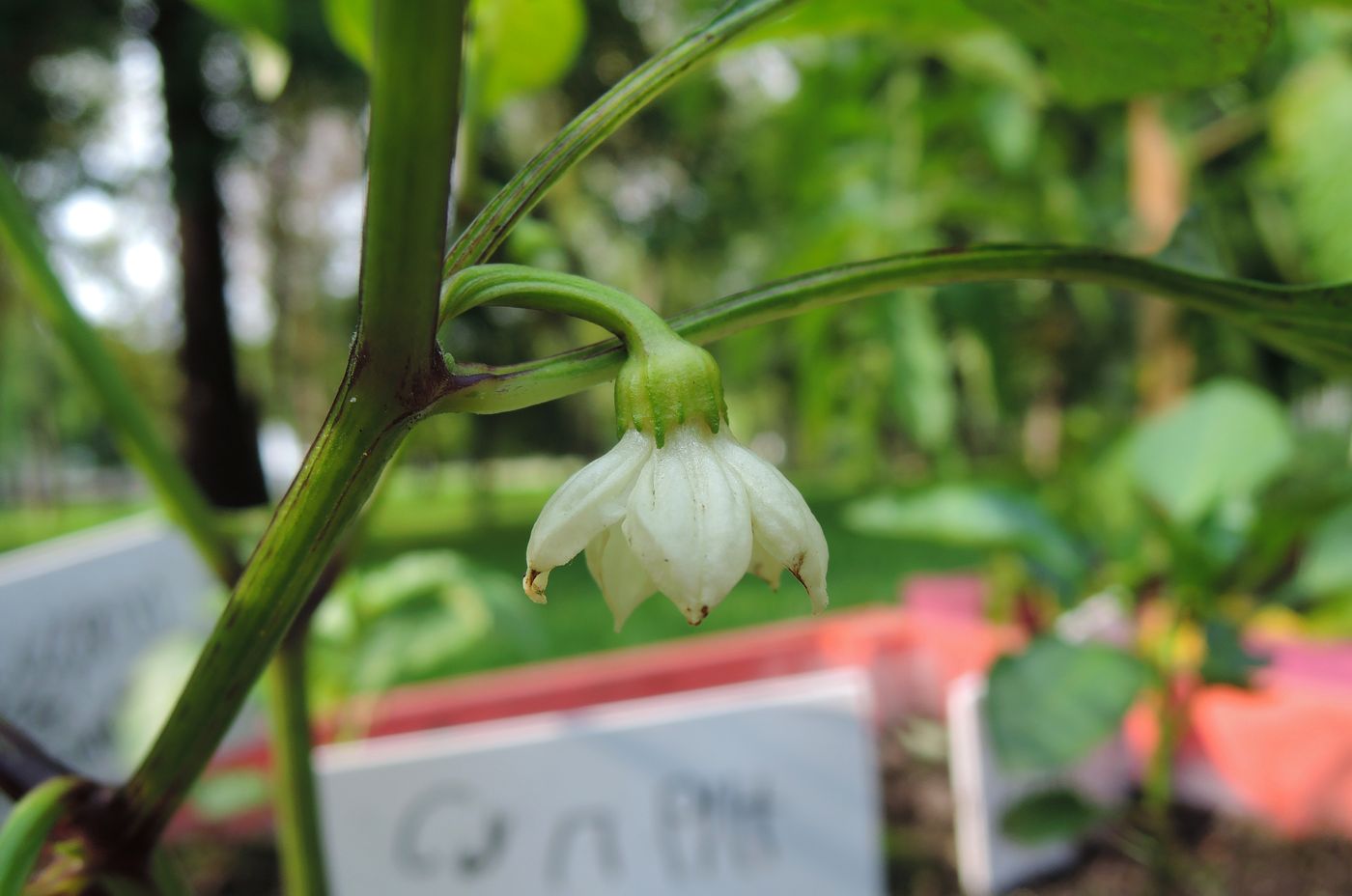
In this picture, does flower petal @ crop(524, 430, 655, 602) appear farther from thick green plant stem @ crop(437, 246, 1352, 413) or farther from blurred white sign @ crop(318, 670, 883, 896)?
blurred white sign @ crop(318, 670, 883, 896)

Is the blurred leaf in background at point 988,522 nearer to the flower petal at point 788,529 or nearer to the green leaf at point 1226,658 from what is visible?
the green leaf at point 1226,658

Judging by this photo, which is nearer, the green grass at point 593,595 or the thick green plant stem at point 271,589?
the thick green plant stem at point 271,589

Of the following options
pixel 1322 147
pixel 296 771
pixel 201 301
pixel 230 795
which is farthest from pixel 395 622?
pixel 201 301

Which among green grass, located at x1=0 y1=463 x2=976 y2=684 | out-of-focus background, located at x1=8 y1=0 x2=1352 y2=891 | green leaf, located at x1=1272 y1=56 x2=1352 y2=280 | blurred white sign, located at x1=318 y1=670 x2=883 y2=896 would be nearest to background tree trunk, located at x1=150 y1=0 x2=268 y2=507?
out-of-focus background, located at x1=8 y1=0 x2=1352 y2=891

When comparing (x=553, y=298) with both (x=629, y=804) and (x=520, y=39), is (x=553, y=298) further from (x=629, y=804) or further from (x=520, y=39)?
(x=629, y=804)

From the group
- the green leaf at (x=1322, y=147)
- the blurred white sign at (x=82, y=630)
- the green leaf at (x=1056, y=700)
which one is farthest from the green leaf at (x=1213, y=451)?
the blurred white sign at (x=82, y=630)

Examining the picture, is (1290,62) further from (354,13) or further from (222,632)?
(222,632)

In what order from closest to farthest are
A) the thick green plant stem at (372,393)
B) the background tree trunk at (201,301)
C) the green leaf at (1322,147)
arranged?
the thick green plant stem at (372,393), the green leaf at (1322,147), the background tree trunk at (201,301)

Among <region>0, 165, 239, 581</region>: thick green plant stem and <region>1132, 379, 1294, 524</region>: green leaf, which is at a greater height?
<region>0, 165, 239, 581</region>: thick green plant stem
